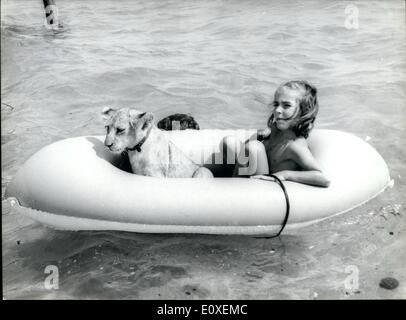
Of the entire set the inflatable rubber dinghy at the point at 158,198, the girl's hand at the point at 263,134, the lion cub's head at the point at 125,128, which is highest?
the lion cub's head at the point at 125,128

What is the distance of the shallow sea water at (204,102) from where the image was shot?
391cm

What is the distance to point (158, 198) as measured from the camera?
13.1 ft

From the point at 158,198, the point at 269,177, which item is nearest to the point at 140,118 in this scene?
the point at 158,198

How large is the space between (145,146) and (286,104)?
1169 mm

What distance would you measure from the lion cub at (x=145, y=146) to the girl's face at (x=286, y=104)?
807mm

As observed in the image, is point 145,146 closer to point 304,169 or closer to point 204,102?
point 304,169

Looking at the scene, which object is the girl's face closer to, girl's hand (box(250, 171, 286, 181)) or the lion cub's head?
girl's hand (box(250, 171, 286, 181))

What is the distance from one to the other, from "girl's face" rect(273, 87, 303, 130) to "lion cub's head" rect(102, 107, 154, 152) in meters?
1.01

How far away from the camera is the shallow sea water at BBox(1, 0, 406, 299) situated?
3.91 meters

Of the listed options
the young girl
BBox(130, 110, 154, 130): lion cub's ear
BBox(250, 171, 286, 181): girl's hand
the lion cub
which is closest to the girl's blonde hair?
the young girl

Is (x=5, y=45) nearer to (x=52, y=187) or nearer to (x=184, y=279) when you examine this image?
(x=52, y=187)

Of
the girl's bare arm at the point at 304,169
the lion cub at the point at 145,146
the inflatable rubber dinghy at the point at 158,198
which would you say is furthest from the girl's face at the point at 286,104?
the lion cub at the point at 145,146

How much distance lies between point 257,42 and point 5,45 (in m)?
5.62

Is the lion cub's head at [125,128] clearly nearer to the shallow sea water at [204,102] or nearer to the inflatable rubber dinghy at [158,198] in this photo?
the inflatable rubber dinghy at [158,198]
